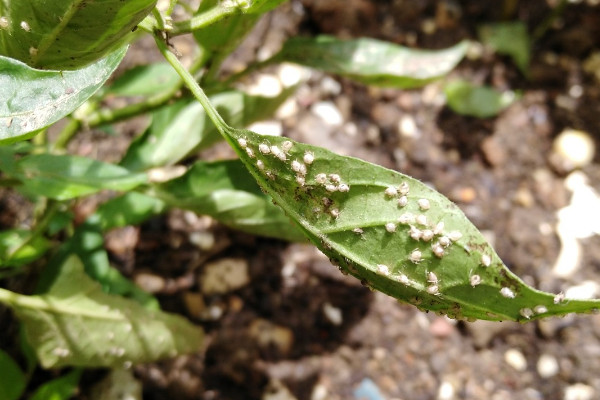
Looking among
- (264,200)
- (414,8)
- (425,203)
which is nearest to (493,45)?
(414,8)

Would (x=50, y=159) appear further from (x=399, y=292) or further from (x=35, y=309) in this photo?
(x=399, y=292)

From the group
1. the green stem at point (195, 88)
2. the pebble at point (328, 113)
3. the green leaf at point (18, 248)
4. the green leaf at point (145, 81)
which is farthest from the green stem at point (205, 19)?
the pebble at point (328, 113)

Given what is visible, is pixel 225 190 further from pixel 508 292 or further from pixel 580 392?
pixel 580 392

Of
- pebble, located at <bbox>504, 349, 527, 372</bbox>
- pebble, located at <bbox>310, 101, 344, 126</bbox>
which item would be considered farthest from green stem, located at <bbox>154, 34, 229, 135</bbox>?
pebble, located at <bbox>504, 349, 527, 372</bbox>

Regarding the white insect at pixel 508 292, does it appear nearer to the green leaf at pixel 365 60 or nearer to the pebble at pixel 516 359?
the green leaf at pixel 365 60

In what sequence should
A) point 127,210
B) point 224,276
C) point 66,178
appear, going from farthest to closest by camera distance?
point 224,276
point 127,210
point 66,178

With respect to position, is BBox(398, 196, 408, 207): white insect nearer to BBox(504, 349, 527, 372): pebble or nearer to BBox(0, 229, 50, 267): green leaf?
BBox(0, 229, 50, 267): green leaf

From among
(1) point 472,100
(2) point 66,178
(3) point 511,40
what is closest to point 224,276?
(2) point 66,178
